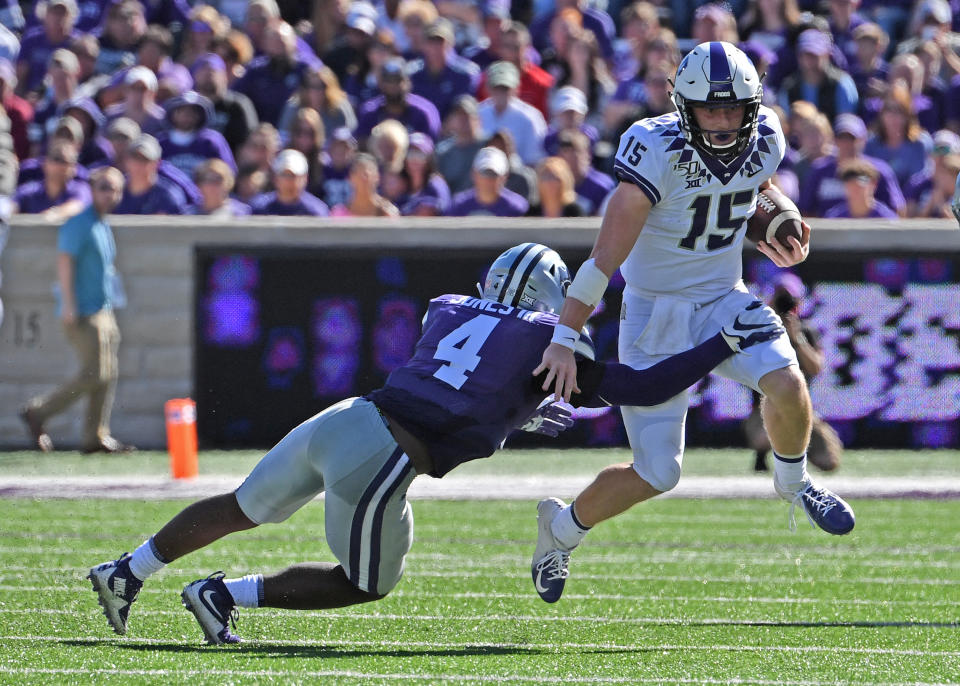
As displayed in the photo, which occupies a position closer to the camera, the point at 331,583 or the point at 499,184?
the point at 331,583

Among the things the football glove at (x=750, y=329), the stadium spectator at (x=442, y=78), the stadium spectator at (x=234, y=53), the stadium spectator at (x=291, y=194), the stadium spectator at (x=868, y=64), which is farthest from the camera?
the stadium spectator at (x=234, y=53)

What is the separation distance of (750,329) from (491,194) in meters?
5.98

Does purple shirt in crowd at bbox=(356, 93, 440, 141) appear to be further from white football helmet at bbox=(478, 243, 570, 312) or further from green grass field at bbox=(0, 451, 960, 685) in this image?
white football helmet at bbox=(478, 243, 570, 312)

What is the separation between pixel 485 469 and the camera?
1066 centimetres

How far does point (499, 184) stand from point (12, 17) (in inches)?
212

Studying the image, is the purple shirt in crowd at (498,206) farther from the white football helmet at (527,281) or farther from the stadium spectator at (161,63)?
the white football helmet at (527,281)

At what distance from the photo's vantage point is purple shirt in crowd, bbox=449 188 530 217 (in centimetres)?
1141

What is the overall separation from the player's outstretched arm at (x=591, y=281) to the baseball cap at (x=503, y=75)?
6.78 metres

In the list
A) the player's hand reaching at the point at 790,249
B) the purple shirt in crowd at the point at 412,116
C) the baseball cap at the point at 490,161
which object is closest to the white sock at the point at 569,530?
the player's hand reaching at the point at 790,249

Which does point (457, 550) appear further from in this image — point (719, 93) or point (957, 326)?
point (957, 326)

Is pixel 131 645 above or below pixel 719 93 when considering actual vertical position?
below

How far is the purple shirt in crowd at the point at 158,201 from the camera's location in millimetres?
11578

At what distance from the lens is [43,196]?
38.4ft

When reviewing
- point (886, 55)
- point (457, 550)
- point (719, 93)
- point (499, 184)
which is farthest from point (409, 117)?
point (719, 93)
